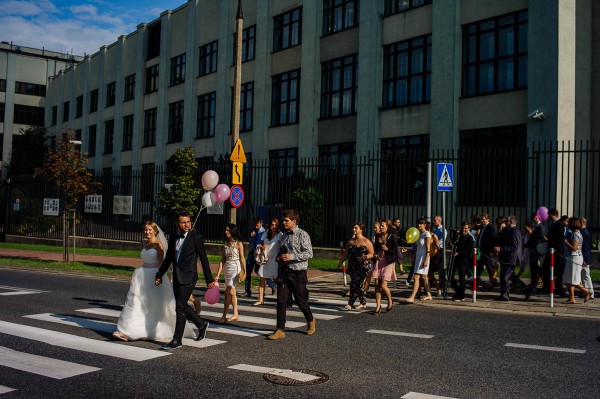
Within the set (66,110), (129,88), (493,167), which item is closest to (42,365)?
(493,167)

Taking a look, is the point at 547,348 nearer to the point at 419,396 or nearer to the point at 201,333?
the point at 419,396

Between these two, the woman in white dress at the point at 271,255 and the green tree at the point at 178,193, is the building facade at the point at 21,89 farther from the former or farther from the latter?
the woman in white dress at the point at 271,255

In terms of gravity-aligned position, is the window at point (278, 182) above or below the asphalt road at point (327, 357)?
above

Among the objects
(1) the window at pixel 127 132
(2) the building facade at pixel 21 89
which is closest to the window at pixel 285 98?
(1) the window at pixel 127 132

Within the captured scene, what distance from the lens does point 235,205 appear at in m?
16.2

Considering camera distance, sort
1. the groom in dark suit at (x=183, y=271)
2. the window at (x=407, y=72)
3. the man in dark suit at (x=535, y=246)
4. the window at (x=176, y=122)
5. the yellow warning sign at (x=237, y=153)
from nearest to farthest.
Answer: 1. the groom in dark suit at (x=183, y=271)
2. the man in dark suit at (x=535, y=246)
3. the yellow warning sign at (x=237, y=153)
4. the window at (x=407, y=72)
5. the window at (x=176, y=122)

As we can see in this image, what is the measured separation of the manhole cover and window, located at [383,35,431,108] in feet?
66.4

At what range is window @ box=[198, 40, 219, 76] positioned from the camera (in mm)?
37281

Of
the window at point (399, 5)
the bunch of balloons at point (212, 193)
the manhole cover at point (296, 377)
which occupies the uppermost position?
the window at point (399, 5)

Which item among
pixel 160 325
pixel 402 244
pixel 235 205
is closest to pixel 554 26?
pixel 402 244

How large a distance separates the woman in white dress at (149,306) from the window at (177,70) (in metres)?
32.7

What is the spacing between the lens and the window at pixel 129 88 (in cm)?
4538

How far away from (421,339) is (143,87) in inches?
1531

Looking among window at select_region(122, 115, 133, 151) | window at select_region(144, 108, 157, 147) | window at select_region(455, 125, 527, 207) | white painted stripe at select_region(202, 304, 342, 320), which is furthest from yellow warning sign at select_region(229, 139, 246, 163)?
window at select_region(122, 115, 133, 151)
